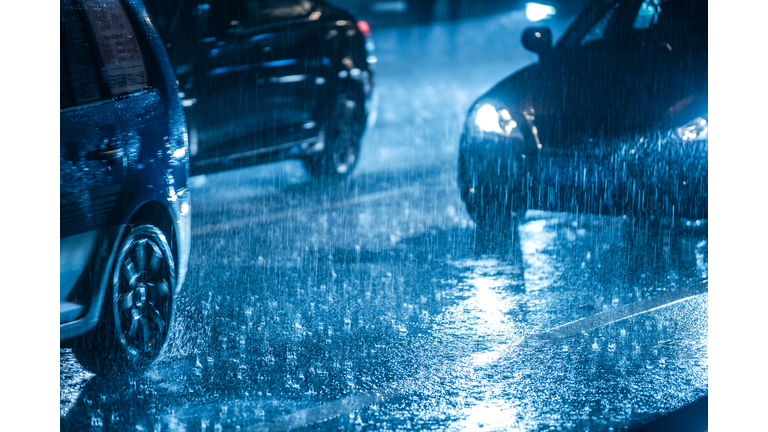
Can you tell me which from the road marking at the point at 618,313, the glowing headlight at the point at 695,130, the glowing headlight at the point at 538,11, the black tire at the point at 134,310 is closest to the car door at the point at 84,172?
the black tire at the point at 134,310

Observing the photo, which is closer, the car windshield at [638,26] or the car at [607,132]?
the car at [607,132]

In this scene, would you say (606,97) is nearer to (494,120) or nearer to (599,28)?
(494,120)

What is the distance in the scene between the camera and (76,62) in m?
2.89

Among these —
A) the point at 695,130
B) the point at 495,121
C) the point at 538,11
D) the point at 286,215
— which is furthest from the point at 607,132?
the point at 538,11

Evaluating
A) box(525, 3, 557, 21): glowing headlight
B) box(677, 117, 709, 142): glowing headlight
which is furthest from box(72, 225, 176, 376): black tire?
box(525, 3, 557, 21): glowing headlight

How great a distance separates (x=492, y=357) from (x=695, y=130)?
1.74m

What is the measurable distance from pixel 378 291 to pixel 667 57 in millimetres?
2134

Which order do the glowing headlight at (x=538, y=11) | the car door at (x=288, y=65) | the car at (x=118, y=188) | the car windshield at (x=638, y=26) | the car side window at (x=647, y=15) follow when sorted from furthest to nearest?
the glowing headlight at (x=538, y=11), the car door at (x=288, y=65), the car side window at (x=647, y=15), the car windshield at (x=638, y=26), the car at (x=118, y=188)

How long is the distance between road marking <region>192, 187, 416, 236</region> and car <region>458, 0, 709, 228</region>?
4.62ft

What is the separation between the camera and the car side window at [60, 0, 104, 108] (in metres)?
2.83

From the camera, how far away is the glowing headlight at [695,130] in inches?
156

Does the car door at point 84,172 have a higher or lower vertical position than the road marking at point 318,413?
higher

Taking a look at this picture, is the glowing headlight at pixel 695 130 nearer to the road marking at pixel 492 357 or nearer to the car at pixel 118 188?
the road marking at pixel 492 357

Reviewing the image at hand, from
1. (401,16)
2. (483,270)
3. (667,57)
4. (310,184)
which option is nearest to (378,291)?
(483,270)
